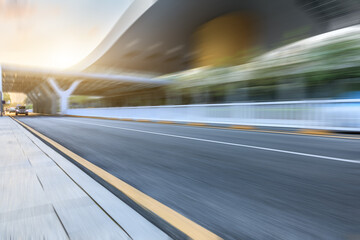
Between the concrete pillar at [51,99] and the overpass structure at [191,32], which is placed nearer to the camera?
the overpass structure at [191,32]

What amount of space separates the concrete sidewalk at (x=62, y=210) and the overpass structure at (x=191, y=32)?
21.4 metres

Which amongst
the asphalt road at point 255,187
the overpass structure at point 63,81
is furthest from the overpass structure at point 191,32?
the asphalt road at point 255,187

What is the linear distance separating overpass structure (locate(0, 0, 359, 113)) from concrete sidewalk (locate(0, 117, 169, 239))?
21.4 metres

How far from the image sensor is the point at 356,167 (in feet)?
10.5

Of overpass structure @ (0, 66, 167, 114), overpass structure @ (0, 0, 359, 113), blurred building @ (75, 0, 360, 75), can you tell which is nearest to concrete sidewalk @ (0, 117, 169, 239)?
blurred building @ (75, 0, 360, 75)

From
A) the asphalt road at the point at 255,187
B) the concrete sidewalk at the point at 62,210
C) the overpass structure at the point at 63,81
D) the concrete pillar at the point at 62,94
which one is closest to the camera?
the concrete sidewalk at the point at 62,210

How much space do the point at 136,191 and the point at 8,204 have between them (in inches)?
44.3

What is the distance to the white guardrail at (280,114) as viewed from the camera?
A: 7.74 metres

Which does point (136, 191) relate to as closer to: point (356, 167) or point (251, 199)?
point (251, 199)

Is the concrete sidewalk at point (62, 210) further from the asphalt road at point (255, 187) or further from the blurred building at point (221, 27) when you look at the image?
the blurred building at point (221, 27)

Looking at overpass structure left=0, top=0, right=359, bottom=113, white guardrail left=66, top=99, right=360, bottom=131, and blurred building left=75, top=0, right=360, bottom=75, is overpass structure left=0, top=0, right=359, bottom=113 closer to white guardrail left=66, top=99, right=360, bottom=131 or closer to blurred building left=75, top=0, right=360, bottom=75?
blurred building left=75, top=0, right=360, bottom=75

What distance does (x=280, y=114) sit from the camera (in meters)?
9.52

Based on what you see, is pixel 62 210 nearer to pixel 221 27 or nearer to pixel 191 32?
pixel 221 27

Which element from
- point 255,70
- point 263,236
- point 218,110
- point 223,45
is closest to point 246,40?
point 223,45
